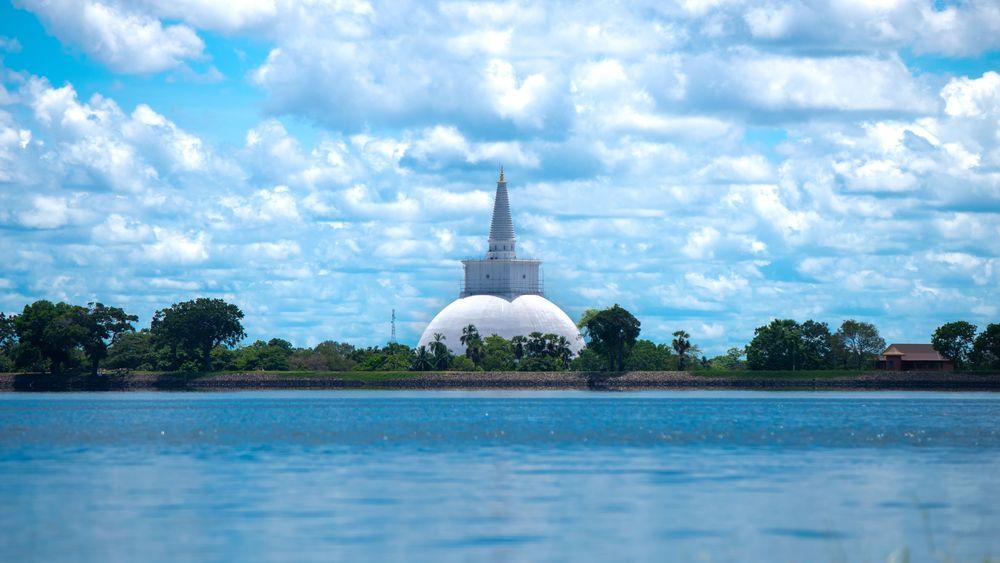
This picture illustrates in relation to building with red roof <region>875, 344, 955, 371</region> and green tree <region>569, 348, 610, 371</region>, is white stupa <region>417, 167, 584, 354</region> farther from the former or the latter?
building with red roof <region>875, 344, 955, 371</region>

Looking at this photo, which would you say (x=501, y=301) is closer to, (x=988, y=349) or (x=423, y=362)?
(x=423, y=362)

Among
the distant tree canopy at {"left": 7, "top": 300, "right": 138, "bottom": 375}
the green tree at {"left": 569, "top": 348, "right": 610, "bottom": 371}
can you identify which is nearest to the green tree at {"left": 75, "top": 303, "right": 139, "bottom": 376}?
the distant tree canopy at {"left": 7, "top": 300, "right": 138, "bottom": 375}

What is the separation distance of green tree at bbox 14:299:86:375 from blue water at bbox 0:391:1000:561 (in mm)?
71486

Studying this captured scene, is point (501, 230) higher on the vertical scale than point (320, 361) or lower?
higher

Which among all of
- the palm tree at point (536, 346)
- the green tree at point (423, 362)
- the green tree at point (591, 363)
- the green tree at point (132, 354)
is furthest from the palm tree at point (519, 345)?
the green tree at point (132, 354)

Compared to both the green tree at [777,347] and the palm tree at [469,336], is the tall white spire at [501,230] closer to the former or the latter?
the palm tree at [469,336]

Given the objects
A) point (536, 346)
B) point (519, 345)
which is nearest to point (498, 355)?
point (519, 345)

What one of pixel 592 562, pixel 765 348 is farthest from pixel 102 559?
pixel 765 348

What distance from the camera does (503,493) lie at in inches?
1478

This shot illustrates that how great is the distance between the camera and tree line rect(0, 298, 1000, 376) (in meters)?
139

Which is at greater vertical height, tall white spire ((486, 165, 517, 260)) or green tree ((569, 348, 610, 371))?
tall white spire ((486, 165, 517, 260))

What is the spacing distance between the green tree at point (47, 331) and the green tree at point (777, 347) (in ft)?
221

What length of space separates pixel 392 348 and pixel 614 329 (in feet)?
117

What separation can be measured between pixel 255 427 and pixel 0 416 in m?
25.7
